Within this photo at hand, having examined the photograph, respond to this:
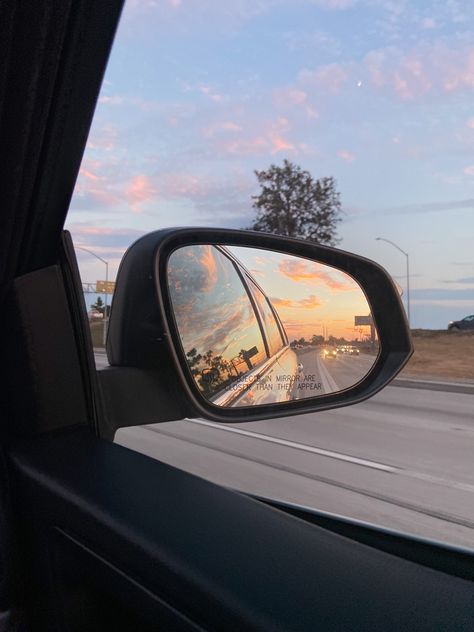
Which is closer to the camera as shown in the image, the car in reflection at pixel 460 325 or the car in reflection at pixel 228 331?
the car in reflection at pixel 228 331

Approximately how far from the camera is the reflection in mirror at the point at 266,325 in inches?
81.1

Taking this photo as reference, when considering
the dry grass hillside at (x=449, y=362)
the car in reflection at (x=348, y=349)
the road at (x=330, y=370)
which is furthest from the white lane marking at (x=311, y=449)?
the dry grass hillside at (x=449, y=362)

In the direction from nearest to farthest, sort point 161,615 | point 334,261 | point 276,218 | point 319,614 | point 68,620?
point 319,614 → point 161,615 → point 68,620 → point 334,261 → point 276,218

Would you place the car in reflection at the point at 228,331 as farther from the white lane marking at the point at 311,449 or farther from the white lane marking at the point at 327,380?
the white lane marking at the point at 311,449

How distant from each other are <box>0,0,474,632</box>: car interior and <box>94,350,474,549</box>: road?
106cm

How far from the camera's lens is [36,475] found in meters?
1.88

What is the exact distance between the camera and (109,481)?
1.77 meters

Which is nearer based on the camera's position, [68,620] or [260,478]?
[68,620]

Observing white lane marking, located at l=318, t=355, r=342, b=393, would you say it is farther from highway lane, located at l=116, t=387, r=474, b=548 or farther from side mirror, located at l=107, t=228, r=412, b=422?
highway lane, located at l=116, t=387, r=474, b=548

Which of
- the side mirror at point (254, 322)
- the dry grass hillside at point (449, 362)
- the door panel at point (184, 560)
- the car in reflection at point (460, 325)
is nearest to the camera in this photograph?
the door panel at point (184, 560)

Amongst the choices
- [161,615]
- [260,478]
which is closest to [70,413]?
[161,615]

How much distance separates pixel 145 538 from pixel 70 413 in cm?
66

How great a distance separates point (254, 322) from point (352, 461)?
11.0ft

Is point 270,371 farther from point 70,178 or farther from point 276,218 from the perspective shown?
point 276,218
